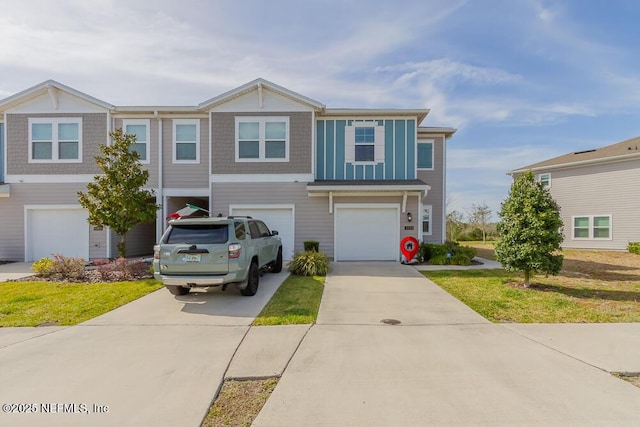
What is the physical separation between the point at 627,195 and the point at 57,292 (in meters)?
24.9

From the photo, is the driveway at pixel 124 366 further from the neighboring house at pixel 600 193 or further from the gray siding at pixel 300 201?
the neighboring house at pixel 600 193

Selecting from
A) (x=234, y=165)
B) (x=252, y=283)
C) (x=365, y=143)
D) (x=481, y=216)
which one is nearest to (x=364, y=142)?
(x=365, y=143)

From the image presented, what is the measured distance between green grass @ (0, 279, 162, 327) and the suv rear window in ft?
6.39

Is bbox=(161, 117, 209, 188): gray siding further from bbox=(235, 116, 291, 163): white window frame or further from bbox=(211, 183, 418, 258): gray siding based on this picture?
bbox=(235, 116, 291, 163): white window frame

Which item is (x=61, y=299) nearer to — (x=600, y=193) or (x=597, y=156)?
(x=600, y=193)

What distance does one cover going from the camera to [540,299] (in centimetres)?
714

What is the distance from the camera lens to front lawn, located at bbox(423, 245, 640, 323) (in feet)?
19.9

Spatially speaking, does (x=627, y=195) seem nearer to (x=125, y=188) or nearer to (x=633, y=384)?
(x=633, y=384)

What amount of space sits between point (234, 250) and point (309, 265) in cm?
359

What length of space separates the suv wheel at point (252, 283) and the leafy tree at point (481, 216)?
2541 cm

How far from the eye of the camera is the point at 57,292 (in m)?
7.85

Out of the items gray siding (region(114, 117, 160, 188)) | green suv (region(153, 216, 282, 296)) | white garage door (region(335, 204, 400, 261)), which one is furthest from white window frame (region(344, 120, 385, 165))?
gray siding (region(114, 117, 160, 188))

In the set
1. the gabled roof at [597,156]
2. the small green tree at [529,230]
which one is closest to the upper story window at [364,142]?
the small green tree at [529,230]

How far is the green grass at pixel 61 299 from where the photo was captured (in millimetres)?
6016
